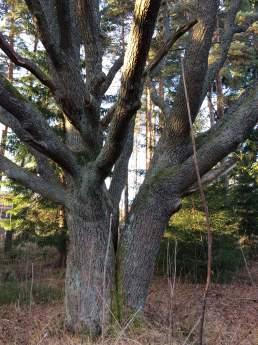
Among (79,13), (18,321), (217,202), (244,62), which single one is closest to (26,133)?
(79,13)

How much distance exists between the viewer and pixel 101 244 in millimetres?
4309

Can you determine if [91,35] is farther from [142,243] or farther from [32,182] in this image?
[142,243]

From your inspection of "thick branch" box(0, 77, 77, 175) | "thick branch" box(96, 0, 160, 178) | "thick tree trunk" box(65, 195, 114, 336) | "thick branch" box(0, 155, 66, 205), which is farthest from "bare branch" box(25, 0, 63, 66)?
"thick tree trunk" box(65, 195, 114, 336)

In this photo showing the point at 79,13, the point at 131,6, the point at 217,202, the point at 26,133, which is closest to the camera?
the point at 26,133

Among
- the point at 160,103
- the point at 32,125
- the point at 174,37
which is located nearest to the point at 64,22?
the point at 32,125

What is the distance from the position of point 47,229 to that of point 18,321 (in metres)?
4.56

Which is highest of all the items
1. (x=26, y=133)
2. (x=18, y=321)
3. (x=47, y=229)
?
(x=26, y=133)

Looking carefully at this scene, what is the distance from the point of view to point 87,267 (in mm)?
4230

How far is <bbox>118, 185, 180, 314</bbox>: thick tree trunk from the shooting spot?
4.28m

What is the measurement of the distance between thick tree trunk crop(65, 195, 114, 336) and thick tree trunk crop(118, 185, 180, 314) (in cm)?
18

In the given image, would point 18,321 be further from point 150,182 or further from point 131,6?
point 131,6

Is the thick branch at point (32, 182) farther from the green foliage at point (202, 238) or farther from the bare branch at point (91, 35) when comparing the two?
the green foliage at point (202, 238)

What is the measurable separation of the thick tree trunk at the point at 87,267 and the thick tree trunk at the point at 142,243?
184 millimetres

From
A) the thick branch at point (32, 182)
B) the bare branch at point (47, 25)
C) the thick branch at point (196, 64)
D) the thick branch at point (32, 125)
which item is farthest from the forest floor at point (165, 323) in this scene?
the bare branch at point (47, 25)
